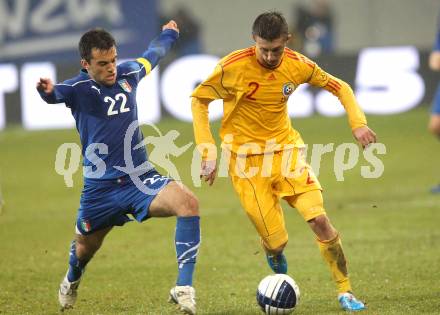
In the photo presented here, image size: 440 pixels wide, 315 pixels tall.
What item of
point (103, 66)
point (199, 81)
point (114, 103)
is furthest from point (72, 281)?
point (199, 81)

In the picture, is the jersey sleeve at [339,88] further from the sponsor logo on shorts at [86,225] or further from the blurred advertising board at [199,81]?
the blurred advertising board at [199,81]

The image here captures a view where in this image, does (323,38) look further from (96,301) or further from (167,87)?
(96,301)

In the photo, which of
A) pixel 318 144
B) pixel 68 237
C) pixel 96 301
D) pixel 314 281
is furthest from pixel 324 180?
pixel 96 301

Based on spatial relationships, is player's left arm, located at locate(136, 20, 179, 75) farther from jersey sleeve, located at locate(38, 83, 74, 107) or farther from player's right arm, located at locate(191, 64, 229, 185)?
jersey sleeve, located at locate(38, 83, 74, 107)

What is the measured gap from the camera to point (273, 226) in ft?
26.3

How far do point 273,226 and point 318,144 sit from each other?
11092mm

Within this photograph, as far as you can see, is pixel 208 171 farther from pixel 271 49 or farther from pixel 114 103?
pixel 271 49

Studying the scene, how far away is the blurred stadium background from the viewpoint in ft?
29.5

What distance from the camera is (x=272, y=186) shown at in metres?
8.10

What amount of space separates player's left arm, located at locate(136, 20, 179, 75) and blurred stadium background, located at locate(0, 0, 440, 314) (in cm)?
194

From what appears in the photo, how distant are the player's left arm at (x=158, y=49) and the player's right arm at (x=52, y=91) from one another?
2.98 feet

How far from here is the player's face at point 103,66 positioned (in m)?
7.69

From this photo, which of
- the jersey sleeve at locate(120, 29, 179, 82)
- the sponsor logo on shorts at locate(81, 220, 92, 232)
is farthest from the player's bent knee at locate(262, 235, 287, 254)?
the jersey sleeve at locate(120, 29, 179, 82)

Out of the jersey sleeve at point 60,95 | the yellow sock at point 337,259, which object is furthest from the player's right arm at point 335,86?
the jersey sleeve at point 60,95
